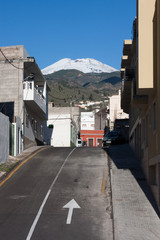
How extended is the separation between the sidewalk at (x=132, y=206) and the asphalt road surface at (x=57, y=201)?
41 cm

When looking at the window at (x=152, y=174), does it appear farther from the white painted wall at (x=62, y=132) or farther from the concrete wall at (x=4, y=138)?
the white painted wall at (x=62, y=132)

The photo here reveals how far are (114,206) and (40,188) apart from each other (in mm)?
4612

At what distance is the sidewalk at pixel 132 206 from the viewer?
14.3 meters

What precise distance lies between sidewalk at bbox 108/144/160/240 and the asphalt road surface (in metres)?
0.41

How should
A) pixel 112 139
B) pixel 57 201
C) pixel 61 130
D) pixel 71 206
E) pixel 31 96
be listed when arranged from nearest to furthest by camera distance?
pixel 71 206 → pixel 57 201 → pixel 31 96 → pixel 112 139 → pixel 61 130

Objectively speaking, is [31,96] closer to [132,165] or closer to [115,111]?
[132,165]

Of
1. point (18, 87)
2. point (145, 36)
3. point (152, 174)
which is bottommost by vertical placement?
point (152, 174)

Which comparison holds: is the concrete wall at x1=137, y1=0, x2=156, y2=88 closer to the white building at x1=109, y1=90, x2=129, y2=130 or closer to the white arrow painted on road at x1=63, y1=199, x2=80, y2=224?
the white arrow painted on road at x1=63, y1=199, x2=80, y2=224

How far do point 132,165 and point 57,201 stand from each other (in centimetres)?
887

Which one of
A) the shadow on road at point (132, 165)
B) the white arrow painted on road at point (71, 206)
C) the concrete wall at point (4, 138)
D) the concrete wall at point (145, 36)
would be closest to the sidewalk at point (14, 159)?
the concrete wall at point (4, 138)

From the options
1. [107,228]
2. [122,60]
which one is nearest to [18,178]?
[107,228]

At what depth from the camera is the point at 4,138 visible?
88.6ft

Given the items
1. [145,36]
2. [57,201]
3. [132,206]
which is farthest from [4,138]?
[145,36]

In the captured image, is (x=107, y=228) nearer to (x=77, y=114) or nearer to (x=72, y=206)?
(x=72, y=206)
